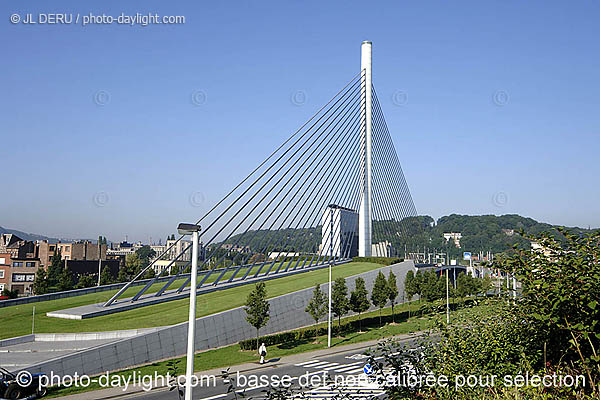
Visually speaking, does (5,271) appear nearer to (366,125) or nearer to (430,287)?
(366,125)

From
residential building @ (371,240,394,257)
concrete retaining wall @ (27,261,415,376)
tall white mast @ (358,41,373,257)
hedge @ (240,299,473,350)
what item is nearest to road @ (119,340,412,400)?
hedge @ (240,299,473,350)

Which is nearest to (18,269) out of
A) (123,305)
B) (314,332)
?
(123,305)

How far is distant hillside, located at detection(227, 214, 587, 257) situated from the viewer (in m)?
30.9

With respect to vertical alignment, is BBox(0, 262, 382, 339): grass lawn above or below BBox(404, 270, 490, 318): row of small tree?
above

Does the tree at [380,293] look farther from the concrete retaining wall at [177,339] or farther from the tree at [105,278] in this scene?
the tree at [105,278]

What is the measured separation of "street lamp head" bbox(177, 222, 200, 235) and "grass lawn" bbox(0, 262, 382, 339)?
15.9 m

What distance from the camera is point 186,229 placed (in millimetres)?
7898

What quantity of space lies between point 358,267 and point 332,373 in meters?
22.9

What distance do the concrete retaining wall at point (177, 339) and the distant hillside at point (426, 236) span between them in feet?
13.9

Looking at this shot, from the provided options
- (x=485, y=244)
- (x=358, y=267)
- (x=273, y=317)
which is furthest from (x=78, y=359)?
(x=485, y=244)

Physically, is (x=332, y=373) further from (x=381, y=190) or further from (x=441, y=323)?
(x=381, y=190)

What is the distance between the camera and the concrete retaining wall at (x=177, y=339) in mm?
18578

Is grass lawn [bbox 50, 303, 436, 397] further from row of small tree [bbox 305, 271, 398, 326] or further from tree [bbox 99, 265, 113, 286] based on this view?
tree [bbox 99, 265, 113, 286]

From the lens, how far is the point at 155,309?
25.7 m
